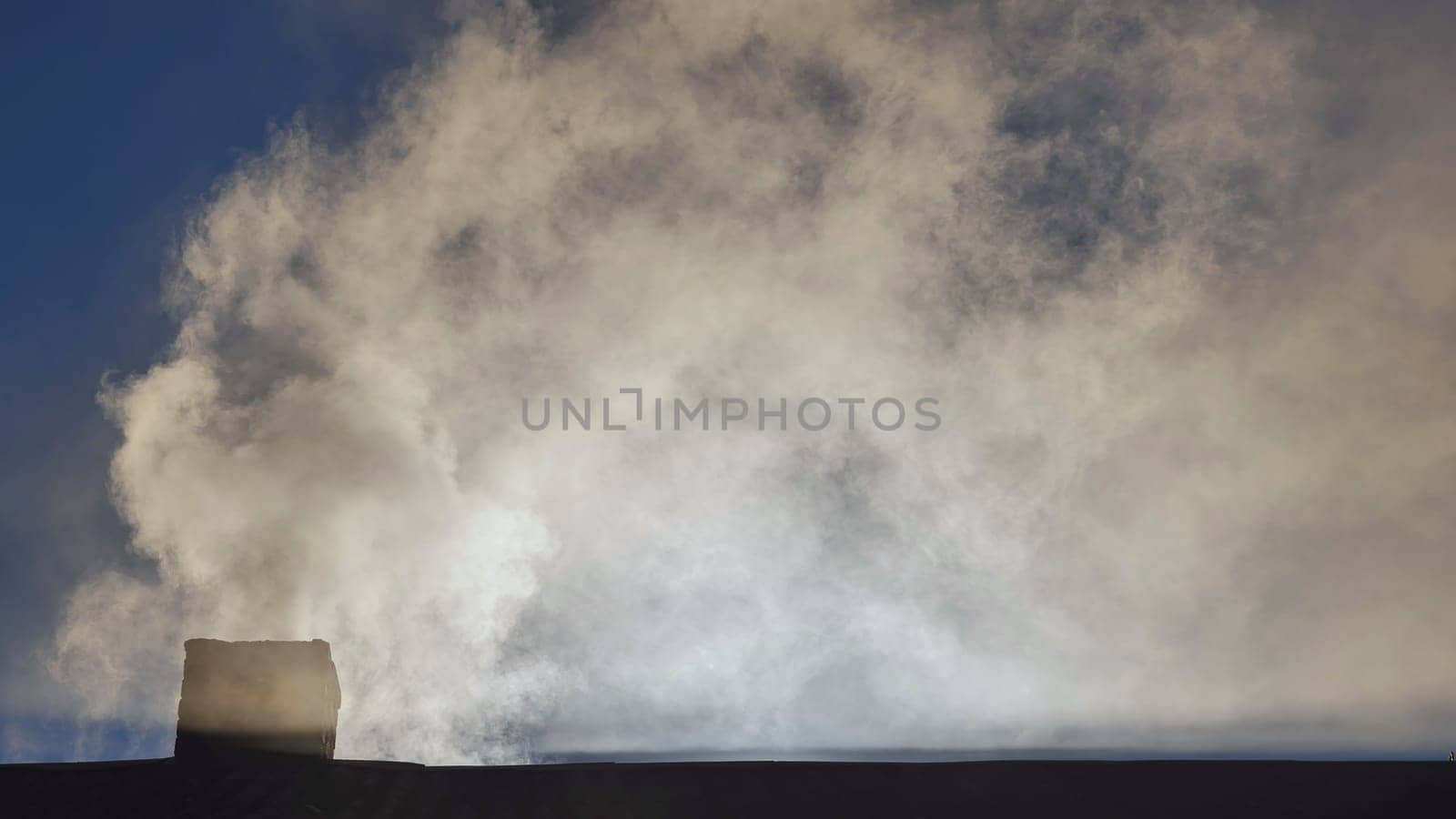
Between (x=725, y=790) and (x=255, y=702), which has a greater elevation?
(x=255, y=702)

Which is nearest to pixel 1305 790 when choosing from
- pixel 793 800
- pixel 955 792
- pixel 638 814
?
pixel 955 792

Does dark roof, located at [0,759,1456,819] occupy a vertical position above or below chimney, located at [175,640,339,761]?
below

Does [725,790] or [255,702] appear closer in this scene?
[725,790]

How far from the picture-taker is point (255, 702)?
9.93 metres

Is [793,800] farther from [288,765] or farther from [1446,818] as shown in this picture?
[1446,818]

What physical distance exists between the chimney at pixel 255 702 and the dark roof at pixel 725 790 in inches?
8.1

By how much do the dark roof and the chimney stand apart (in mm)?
205

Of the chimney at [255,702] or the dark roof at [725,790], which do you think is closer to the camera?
the dark roof at [725,790]

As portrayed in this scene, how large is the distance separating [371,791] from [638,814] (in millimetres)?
2495

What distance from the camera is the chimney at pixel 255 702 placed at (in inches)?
382

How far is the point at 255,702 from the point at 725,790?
15.5ft

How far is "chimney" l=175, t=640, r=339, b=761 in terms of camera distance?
31.8 ft

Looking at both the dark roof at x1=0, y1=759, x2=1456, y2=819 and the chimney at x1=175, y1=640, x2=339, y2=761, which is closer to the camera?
the dark roof at x1=0, y1=759, x2=1456, y2=819

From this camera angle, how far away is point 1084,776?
9867 millimetres
